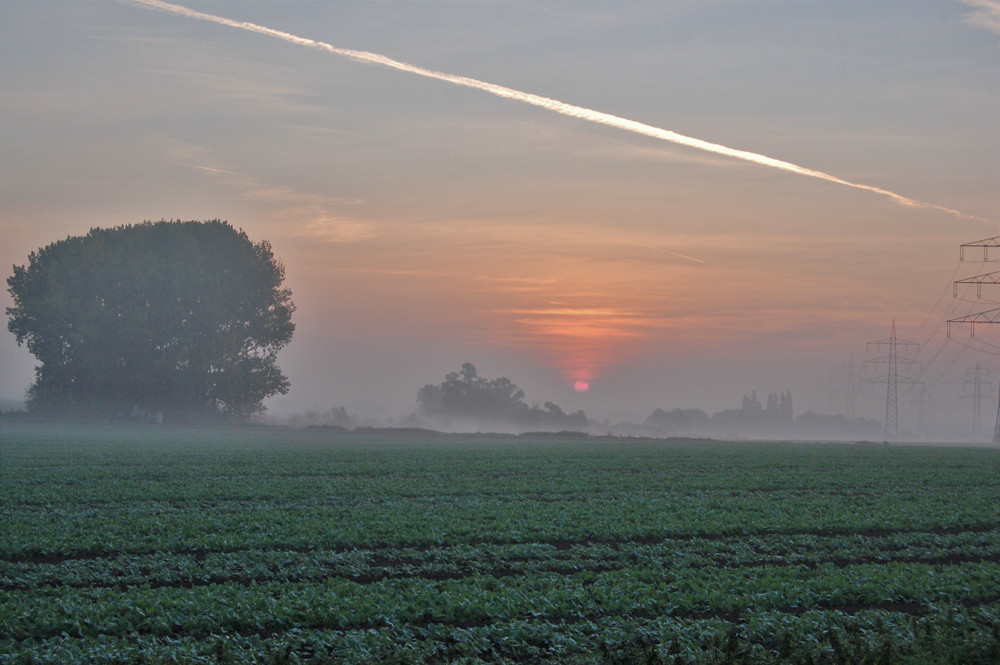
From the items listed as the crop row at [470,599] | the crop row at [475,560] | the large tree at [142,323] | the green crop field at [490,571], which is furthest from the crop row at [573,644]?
the large tree at [142,323]

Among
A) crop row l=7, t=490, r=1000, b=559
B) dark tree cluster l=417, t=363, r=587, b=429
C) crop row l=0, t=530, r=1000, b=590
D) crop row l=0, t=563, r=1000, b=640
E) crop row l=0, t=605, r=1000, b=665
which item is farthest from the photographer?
dark tree cluster l=417, t=363, r=587, b=429

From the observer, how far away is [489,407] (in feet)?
628

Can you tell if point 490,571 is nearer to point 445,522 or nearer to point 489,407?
A: point 445,522

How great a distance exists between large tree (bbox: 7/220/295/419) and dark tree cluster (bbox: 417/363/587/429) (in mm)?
92499

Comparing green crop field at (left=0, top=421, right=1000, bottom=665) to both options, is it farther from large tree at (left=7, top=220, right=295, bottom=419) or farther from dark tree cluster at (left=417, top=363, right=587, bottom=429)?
dark tree cluster at (left=417, top=363, right=587, bottom=429)

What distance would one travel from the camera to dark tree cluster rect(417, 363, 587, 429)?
19075 cm

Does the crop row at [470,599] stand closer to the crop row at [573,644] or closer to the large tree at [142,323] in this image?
the crop row at [573,644]

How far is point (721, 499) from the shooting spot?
30484mm

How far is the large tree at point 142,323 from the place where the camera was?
302 ft

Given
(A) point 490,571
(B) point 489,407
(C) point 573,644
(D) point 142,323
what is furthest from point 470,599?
(B) point 489,407

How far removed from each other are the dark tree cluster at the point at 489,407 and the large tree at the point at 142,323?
303 feet

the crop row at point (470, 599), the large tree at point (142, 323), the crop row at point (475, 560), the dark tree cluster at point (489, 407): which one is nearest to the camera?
the crop row at point (470, 599)

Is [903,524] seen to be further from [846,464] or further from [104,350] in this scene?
[104,350]

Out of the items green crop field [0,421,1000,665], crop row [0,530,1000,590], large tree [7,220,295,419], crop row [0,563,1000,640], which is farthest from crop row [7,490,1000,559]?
large tree [7,220,295,419]
